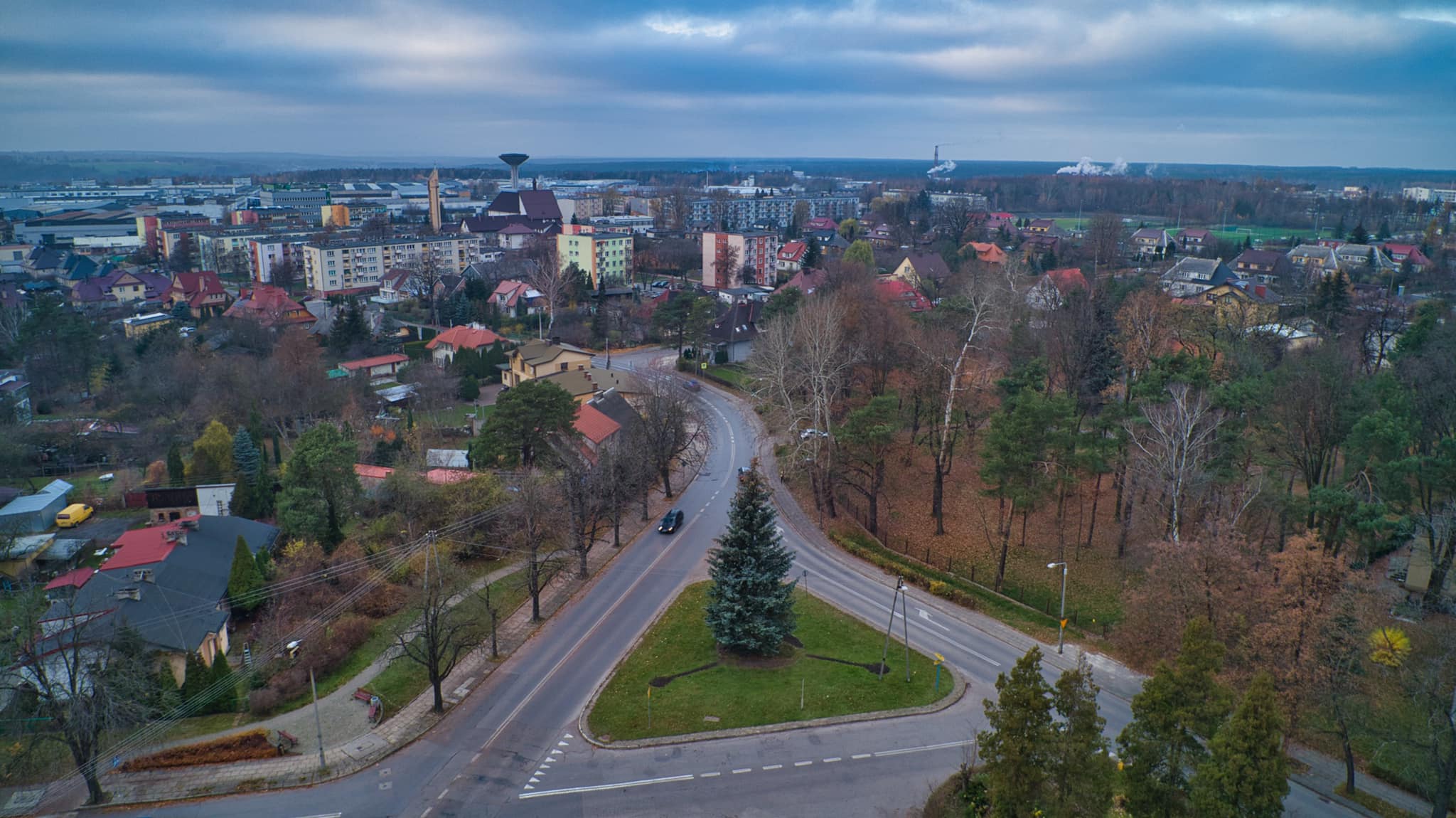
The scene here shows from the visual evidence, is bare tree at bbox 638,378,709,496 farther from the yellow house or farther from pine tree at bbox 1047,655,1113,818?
pine tree at bbox 1047,655,1113,818

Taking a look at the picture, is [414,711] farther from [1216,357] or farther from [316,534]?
[1216,357]

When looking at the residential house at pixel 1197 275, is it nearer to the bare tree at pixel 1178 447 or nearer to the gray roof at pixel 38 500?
the bare tree at pixel 1178 447

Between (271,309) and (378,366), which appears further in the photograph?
(271,309)

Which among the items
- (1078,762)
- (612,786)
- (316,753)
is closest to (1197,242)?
(1078,762)

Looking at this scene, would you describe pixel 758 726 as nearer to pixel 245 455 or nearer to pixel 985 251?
pixel 245 455

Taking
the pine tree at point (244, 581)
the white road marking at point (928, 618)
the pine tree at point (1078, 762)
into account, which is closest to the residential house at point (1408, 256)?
the white road marking at point (928, 618)
